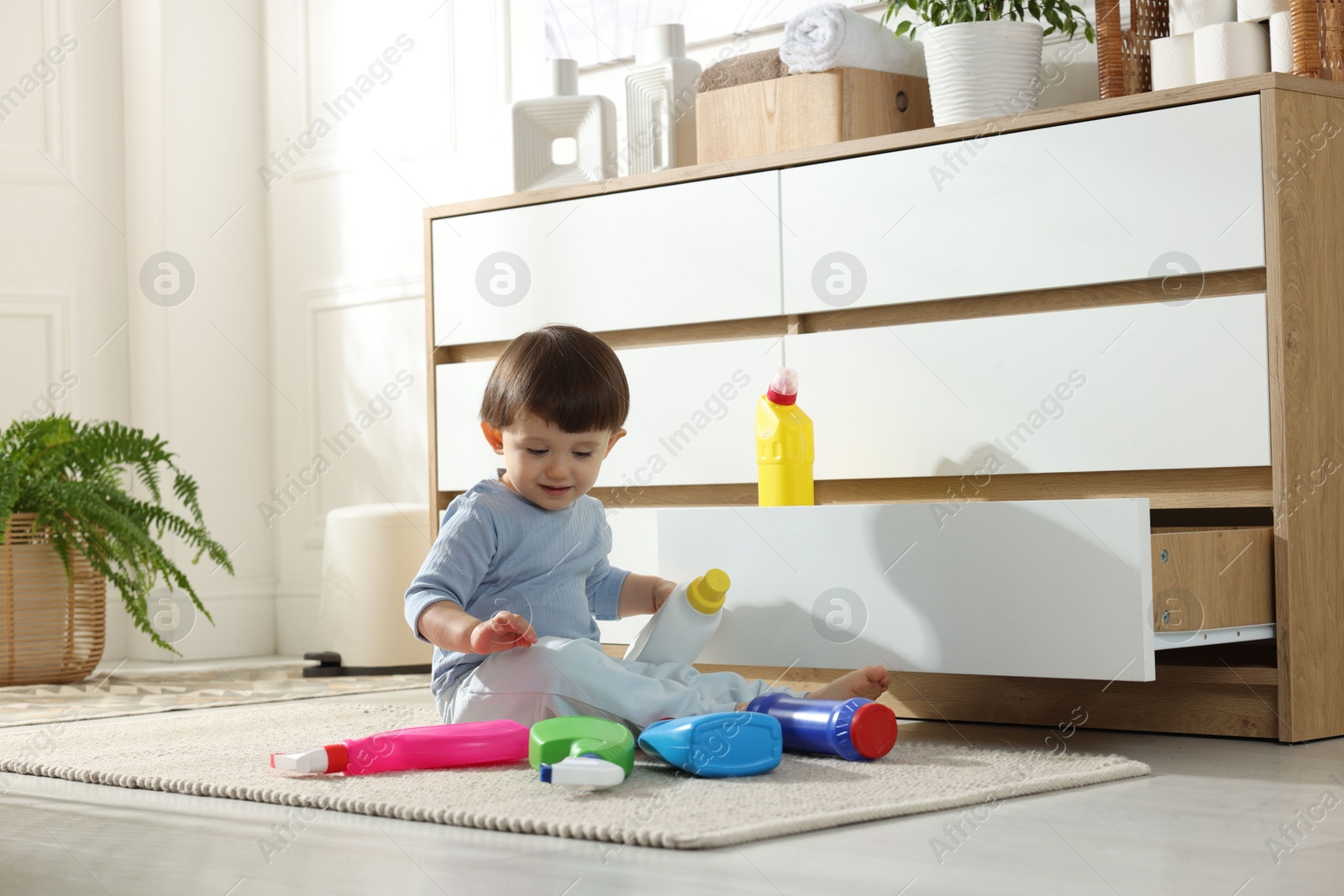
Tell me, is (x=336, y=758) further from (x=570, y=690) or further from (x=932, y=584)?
(x=932, y=584)

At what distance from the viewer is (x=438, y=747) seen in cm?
151

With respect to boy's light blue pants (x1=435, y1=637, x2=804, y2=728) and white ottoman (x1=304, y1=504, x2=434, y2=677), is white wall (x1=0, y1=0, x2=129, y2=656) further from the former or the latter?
boy's light blue pants (x1=435, y1=637, x2=804, y2=728)

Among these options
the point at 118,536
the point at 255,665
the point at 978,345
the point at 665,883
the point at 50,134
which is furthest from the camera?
the point at 50,134

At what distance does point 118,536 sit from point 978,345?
1611mm

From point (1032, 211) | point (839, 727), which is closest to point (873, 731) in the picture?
point (839, 727)

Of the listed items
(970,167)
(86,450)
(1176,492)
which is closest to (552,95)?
(970,167)

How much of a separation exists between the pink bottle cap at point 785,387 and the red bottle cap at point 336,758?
0.74 metres

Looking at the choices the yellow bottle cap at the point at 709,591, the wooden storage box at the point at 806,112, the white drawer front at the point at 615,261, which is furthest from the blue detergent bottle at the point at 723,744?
the wooden storage box at the point at 806,112

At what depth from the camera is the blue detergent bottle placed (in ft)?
4.66

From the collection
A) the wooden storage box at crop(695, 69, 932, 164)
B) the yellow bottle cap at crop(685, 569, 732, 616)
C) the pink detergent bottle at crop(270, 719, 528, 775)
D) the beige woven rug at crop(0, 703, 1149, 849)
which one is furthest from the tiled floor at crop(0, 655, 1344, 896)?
the wooden storage box at crop(695, 69, 932, 164)

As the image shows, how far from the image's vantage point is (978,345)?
1.84 metres

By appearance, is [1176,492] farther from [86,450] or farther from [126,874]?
[86,450]

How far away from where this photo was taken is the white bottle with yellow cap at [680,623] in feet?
5.70

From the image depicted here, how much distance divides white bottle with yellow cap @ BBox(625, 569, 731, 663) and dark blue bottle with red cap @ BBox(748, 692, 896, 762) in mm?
201
